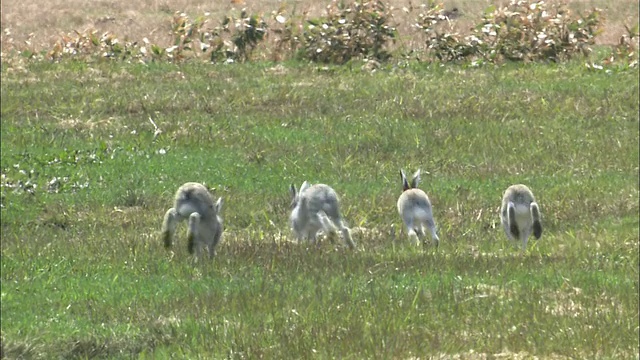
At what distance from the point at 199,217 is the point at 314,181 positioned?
489cm

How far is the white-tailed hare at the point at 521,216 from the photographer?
12.5 meters

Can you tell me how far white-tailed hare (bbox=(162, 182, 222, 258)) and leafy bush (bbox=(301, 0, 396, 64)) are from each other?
552 inches

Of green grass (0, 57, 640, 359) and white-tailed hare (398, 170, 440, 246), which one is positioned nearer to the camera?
green grass (0, 57, 640, 359)

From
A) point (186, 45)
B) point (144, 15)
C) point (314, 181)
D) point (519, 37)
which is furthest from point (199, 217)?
point (144, 15)

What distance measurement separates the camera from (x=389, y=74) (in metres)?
24.0

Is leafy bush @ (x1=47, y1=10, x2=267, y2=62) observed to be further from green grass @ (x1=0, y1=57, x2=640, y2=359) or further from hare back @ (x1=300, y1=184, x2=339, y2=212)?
hare back @ (x1=300, y1=184, x2=339, y2=212)

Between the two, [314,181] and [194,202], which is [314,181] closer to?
[314,181]

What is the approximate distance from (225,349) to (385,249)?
3.77 m

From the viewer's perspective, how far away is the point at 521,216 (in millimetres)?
12633

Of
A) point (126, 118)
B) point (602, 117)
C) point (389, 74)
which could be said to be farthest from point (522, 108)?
point (126, 118)

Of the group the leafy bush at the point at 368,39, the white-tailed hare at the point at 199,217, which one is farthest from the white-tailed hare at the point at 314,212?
the leafy bush at the point at 368,39

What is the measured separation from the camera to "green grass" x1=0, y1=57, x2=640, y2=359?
9.43m

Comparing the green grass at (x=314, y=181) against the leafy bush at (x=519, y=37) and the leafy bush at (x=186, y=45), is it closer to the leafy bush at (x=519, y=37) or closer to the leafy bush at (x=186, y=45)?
the leafy bush at (x=519, y=37)

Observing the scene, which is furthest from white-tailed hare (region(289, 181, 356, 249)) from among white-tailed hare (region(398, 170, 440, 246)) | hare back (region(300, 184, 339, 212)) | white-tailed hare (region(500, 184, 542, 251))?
white-tailed hare (region(500, 184, 542, 251))
